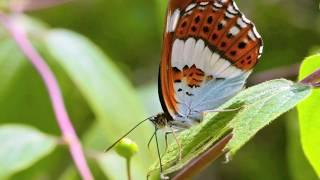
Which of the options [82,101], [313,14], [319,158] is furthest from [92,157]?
[313,14]

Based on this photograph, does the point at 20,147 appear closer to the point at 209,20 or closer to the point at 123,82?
the point at 123,82

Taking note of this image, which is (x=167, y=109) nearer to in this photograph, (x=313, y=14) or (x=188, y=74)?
(x=188, y=74)

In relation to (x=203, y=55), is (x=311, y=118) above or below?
below

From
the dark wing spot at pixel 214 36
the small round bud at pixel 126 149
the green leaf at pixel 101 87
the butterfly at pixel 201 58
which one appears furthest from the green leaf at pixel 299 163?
the small round bud at pixel 126 149

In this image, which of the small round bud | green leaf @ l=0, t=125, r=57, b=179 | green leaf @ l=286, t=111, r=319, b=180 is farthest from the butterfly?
Answer: green leaf @ l=286, t=111, r=319, b=180

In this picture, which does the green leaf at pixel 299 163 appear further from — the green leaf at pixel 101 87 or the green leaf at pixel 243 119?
the green leaf at pixel 243 119

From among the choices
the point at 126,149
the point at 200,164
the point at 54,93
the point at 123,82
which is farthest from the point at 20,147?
the point at 200,164
